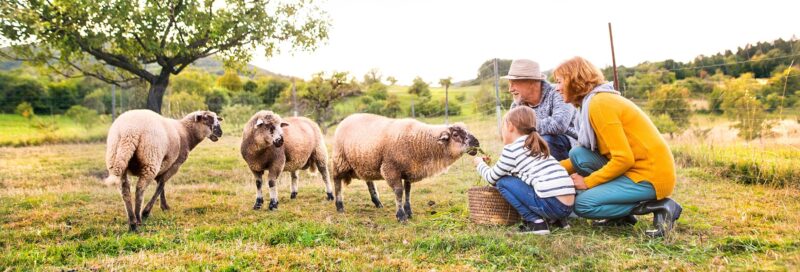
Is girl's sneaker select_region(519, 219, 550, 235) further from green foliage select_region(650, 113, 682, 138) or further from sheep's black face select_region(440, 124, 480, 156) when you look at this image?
green foliage select_region(650, 113, 682, 138)

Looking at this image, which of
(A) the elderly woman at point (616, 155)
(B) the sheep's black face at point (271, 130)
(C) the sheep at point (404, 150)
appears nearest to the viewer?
(A) the elderly woman at point (616, 155)

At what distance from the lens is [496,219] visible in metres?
6.14

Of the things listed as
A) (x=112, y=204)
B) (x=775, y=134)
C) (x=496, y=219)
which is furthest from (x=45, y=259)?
(x=775, y=134)

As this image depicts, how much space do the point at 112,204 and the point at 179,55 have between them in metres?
5.70

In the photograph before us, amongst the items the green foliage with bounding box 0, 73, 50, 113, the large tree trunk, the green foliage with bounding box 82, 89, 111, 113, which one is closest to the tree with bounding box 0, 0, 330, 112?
the large tree trunk

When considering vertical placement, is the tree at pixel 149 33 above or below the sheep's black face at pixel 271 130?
above

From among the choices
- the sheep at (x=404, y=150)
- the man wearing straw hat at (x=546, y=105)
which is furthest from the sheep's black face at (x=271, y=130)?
the man wearing straw hat at (x=546, y=105)

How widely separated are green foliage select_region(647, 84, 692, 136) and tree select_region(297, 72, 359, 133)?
13.9 meters

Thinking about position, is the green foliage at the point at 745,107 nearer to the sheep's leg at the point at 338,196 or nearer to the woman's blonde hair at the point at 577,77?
the woman's blonde hair at the point at 577,77

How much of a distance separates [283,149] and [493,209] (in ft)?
14.2

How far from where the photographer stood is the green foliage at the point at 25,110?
30.9 m

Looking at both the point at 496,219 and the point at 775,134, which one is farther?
the point at 775,134

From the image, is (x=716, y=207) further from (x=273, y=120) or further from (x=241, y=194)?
(x=241, y=194)

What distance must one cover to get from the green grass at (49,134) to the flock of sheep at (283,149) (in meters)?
19.7
